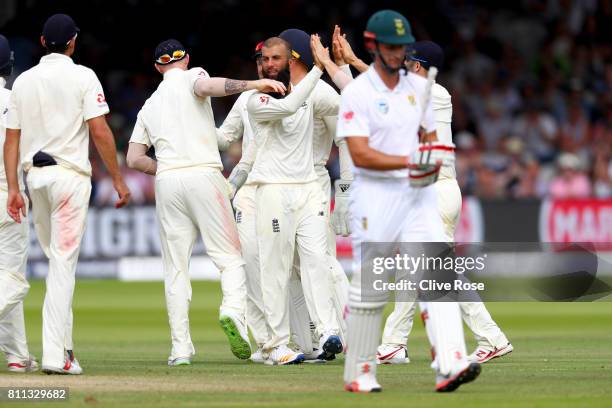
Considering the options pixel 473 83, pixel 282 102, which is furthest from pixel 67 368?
pixel 473 83

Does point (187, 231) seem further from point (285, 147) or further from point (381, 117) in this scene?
point (381, 117)

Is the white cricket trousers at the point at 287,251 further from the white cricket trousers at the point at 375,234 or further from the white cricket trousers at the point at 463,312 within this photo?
the white cricket trousers at the point at 375,234

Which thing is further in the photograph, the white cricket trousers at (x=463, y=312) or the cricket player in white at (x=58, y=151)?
the white cricket trousers at (x=463, y=312)

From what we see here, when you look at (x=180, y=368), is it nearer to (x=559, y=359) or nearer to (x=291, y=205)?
(x=291, y=205)

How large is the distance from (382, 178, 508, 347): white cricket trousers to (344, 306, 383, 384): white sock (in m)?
2.31

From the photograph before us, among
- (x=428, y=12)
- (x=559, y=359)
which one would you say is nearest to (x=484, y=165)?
(x=428, y=12)

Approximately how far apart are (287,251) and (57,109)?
1.94 m

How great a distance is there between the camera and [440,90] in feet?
31.7

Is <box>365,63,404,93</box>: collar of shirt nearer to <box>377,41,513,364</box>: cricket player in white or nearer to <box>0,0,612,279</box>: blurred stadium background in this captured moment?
<box>377,41,513,364</box>: cricket player in white

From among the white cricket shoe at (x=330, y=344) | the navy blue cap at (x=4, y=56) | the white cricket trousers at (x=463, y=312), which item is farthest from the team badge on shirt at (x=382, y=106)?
the navy blue cap at (x=4, y=56)

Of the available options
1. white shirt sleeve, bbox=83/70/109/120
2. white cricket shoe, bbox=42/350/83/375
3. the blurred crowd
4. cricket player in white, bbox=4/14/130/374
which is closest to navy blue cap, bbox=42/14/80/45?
cricket player in white, bbox=4/14/130/374

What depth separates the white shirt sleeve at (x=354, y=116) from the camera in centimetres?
737

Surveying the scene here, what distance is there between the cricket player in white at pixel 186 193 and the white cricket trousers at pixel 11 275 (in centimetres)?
105

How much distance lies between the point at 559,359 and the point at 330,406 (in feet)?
12.1
